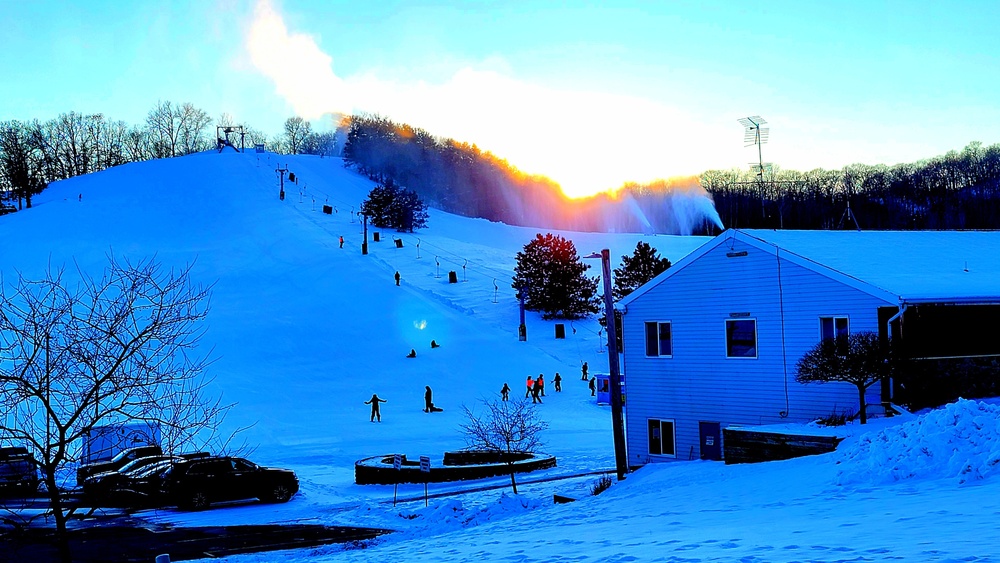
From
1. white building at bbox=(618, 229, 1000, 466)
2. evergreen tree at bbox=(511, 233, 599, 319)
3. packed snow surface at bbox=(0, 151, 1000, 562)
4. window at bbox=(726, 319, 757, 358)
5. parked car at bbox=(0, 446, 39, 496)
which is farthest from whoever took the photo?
evergreen tree at bbox=(511, 233, 599, 319)

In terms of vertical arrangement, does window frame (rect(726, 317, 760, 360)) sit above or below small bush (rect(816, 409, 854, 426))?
above

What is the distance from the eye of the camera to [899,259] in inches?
986

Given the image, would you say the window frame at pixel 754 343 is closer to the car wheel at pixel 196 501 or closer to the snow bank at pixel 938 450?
the snow bank at pixel 938 450

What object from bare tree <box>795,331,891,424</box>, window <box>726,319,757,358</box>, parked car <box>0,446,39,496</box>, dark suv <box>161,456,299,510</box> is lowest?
dark suv <box>161,456,299,510</box>

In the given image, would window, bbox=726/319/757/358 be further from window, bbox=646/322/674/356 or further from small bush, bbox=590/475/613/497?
small bush, bbox=590/475/613/497

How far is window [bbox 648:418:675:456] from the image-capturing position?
26.0 meters

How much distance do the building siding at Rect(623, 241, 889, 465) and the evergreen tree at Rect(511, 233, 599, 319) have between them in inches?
1236

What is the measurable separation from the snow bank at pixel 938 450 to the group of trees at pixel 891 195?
3737 inches

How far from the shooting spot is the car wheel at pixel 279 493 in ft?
73.5

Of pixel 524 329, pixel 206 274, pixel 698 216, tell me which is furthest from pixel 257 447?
pixel 698 216

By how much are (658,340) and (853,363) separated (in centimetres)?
754

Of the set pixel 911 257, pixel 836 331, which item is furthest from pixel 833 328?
pixel 911 257

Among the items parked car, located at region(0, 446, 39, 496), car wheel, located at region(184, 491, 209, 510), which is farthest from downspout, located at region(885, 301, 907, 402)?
parked car, located at region(0, 446, 39, 496)

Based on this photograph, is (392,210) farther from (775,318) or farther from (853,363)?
(853,363)
